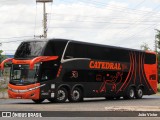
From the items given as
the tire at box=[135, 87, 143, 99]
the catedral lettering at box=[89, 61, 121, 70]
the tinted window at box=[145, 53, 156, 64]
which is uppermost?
→ the tinted window at box=[145, 53, 156, 64]

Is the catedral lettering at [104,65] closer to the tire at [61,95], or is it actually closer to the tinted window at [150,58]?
the tire at [61,95]

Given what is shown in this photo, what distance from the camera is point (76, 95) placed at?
2672 centimetres

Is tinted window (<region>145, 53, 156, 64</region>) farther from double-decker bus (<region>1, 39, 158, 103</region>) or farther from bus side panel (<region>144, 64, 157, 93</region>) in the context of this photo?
double-decker bus (<region>1, 39, 158, 103</region>)

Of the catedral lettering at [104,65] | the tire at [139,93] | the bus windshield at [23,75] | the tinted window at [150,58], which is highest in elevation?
the tinted window at [150,58]

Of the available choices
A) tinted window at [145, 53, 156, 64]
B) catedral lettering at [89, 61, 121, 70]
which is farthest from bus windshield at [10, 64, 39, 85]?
tinted window at [145, 53, 156, 64]

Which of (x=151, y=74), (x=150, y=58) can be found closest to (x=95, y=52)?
(x=150, y=58)

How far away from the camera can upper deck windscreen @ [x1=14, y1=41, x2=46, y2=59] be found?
2484 cm

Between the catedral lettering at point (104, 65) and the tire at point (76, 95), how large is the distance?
1760 mm

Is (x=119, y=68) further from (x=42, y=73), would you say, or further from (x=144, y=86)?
(x=42, y=73)

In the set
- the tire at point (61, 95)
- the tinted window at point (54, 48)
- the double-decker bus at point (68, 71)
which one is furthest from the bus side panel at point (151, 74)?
the tinted window at point (54, 48)

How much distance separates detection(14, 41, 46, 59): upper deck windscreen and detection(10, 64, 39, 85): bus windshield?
2.23 feet

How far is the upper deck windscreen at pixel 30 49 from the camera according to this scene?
24.8 m

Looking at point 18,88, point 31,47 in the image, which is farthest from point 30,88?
point 31,47

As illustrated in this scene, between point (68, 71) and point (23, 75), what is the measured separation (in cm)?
264
